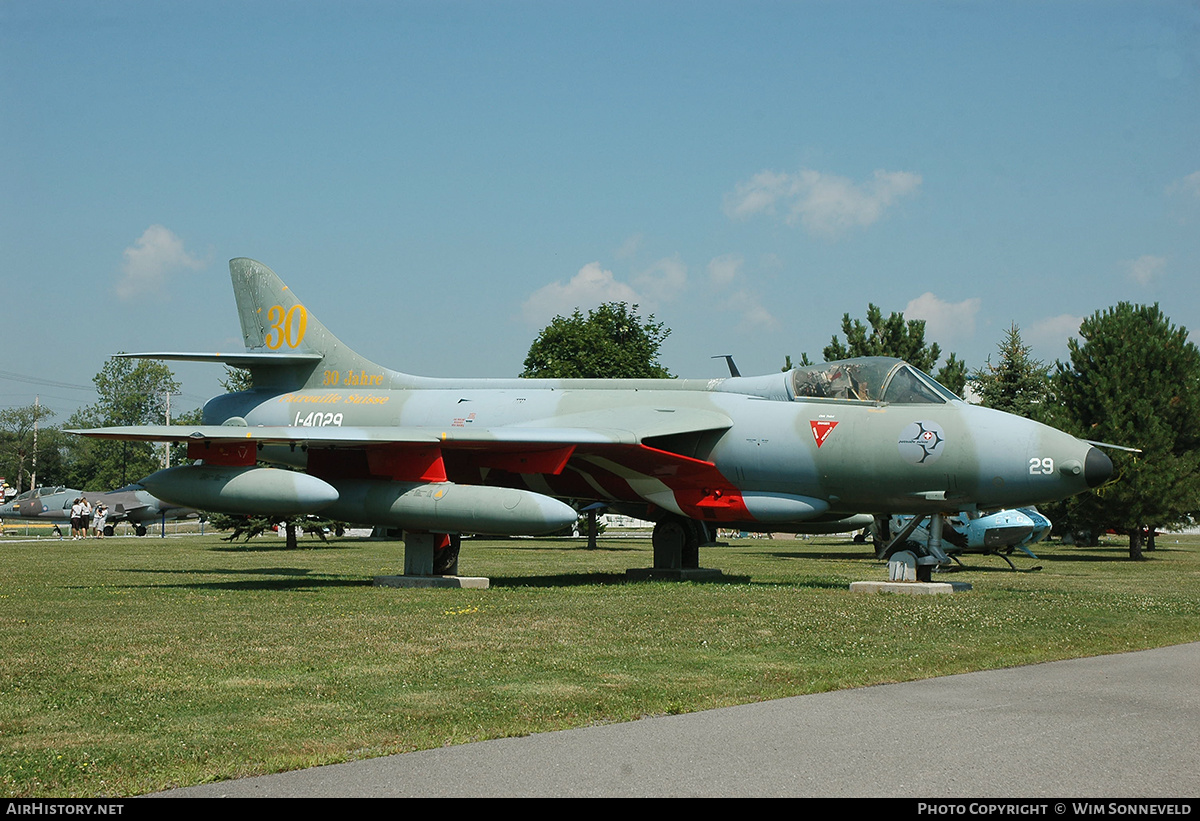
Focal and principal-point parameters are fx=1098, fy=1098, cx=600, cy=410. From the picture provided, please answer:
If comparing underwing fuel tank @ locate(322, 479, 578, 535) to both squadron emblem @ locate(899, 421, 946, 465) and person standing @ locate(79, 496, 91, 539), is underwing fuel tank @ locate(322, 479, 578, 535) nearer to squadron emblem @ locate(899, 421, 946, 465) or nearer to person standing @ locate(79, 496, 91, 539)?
squadron emblem @ locate(899, 421, 946, 465)

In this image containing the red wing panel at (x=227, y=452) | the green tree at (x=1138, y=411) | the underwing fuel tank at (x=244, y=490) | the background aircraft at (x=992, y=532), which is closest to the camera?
the underwing fuel tank at (x=244, y=490)

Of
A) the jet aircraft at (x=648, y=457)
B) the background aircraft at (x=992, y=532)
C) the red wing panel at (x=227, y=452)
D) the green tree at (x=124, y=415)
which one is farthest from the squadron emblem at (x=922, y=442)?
the green tree at (x=124, y=415)

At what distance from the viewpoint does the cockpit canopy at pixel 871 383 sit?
51.9 ft

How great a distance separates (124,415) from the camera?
121 meters

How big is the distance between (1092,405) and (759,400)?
2077 centimetres

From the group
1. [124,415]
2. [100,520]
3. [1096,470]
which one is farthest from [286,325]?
[124,415]

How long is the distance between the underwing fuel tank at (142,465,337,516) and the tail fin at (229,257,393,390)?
3575 millimetres

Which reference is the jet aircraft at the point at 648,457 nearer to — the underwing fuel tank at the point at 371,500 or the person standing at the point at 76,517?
the underwing fuel tank at the point at 371,500

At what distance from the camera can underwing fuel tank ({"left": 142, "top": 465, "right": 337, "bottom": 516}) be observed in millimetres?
16156

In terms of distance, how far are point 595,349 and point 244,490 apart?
104 feet

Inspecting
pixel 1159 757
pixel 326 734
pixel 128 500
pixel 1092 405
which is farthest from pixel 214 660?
pixel 128 500

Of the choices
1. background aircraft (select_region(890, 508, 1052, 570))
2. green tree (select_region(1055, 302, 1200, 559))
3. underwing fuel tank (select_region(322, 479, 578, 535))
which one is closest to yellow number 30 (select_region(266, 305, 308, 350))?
underwing fuel tank (select_region(322, 479, 578, 535))

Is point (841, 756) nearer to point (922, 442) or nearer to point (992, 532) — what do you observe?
point (922, 442)

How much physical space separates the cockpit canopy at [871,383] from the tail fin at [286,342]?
25.3 feet
